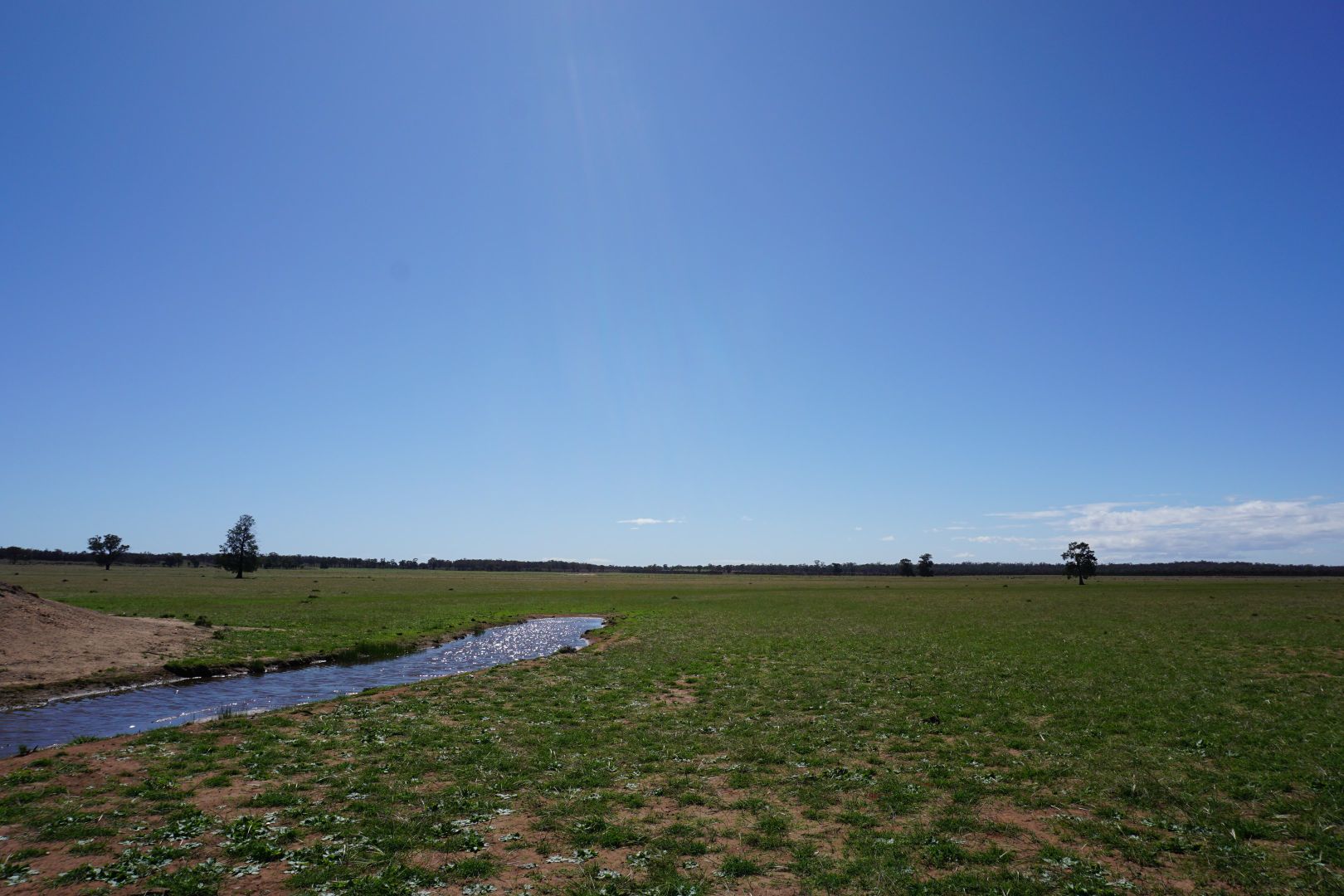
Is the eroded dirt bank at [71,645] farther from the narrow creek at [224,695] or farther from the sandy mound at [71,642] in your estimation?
the narrow creek at [224,695]

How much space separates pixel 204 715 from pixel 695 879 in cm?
2173

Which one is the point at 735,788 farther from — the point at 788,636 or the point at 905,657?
the point at 788,636

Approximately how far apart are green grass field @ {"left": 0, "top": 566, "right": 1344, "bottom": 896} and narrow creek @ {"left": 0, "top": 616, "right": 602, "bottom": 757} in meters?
3.49

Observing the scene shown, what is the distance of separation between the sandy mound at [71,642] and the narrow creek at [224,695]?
125 inches

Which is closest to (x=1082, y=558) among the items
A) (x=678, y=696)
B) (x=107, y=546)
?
(x=678, y=696)

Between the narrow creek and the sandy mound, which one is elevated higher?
the sandy mound

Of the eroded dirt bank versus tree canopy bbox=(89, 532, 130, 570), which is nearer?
the eroded dirt bank

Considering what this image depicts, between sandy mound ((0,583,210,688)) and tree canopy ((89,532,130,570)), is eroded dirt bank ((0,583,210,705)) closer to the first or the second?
sandy mound ((0,583,210,688))

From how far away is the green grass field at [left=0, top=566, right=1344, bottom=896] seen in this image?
10.0 m

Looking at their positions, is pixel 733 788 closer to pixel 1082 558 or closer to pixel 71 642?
pixel 71 642

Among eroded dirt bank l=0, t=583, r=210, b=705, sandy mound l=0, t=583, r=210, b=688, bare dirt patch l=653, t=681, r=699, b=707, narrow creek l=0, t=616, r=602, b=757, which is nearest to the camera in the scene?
narrow creek l=0, t=616, r=602, b=757

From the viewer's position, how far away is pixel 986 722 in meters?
19.9

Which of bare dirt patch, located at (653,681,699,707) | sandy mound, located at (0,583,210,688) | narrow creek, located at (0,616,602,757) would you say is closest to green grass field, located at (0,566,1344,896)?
bare dirt patch, located at (653,681,699,707)

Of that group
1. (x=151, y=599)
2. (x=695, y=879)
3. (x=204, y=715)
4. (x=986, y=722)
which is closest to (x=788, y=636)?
(x=986, y=722)
